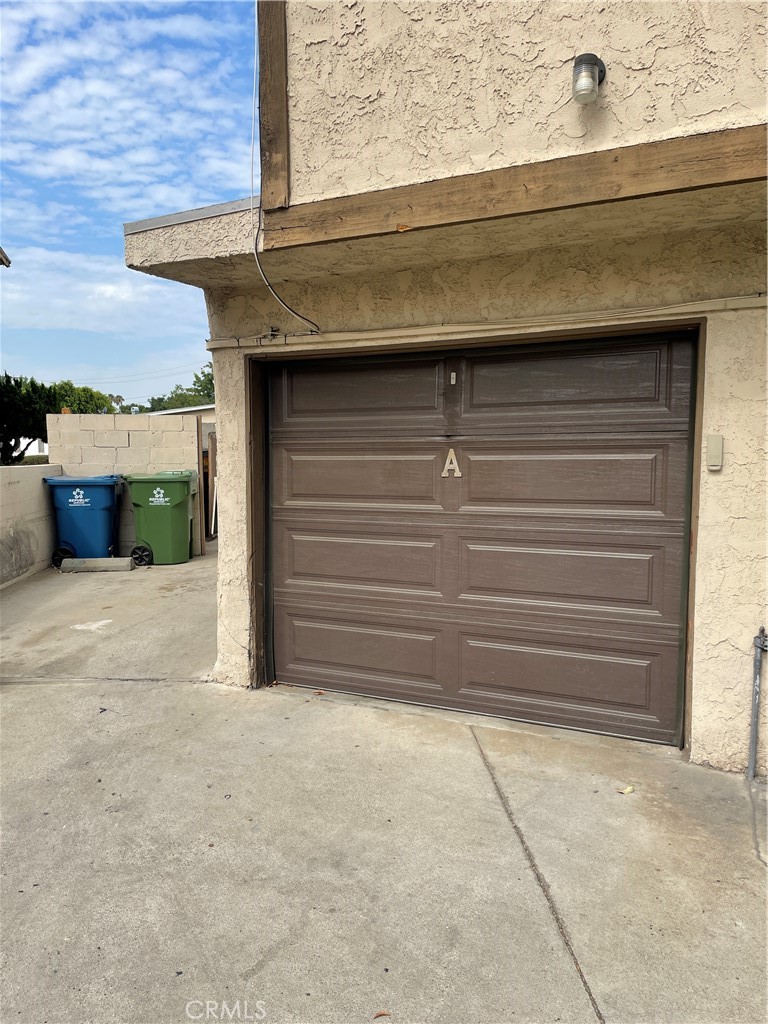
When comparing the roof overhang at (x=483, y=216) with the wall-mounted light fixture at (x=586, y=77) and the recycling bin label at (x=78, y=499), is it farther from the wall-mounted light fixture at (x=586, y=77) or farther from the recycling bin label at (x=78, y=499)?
the recycling bin label at (x=78, y=499)

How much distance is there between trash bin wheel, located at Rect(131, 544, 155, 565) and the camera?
28.1 ft

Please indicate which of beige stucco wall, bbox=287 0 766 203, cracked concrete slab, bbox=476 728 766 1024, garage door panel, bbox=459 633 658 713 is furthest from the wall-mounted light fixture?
cracked concrete slab, bbox=476 728 766 1024

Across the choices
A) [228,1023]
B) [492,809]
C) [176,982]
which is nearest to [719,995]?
[492,809]

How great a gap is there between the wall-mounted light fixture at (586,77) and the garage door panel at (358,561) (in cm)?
240

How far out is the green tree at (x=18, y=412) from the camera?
1888 centimetres

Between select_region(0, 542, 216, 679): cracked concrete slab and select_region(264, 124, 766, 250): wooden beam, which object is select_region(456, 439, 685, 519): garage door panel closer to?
select_region(264, 124, 766, 250): wooden beam

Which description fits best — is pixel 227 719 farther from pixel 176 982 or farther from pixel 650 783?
pixel 650 783

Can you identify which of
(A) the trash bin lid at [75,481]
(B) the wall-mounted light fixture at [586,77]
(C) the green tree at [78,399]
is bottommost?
(A) the trash bin lid at [75,481]

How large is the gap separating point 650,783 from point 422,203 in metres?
3.08

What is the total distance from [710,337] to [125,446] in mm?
8206

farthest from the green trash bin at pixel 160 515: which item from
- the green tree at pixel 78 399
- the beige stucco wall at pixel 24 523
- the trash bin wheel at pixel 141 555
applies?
the green tree at pixel 78 399

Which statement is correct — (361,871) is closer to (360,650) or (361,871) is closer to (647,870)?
(647,870)

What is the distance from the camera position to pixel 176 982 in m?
1.99

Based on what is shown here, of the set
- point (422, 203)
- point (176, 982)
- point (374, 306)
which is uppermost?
point (422, 203)
